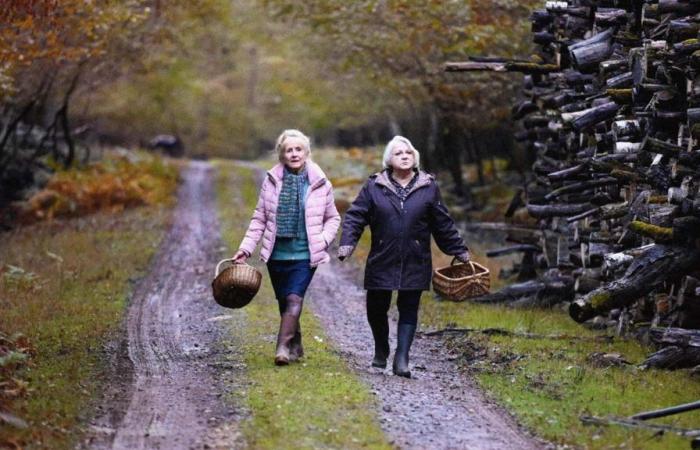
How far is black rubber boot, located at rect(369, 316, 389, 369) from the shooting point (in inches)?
415

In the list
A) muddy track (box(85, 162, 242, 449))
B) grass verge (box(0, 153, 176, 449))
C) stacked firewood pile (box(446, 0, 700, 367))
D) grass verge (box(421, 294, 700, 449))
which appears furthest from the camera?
stacked firewood pile (box(446, 0, 700, 367))

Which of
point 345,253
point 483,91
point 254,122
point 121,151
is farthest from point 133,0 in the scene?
point 254,122

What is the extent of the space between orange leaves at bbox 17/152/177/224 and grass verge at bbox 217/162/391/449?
17230mm

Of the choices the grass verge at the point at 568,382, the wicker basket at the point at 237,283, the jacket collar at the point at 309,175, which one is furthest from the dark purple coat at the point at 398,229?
the grass verge at the point at 568,382

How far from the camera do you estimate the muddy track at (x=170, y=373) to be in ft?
26.6

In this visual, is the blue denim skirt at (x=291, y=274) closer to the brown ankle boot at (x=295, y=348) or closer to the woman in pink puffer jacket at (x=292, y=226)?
the woman in pink puffer jacket at (x=292, y=226)

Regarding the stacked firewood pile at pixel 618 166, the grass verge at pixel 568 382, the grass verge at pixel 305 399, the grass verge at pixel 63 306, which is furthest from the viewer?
the stacked firewood pile at pixel 618 166

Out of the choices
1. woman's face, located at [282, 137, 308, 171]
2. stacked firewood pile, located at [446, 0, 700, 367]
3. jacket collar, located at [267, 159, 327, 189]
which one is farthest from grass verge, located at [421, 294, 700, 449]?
woman's face, located at [282, 137, 308, 171]

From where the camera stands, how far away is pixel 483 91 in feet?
79.9

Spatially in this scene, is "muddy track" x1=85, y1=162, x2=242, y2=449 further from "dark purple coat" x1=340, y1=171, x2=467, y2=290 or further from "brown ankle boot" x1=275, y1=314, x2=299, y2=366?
"dark purple coat" x1=340, y1=171, x2=467, y2=290

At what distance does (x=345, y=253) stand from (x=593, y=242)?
5.31 metres

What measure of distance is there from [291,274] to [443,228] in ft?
5.10

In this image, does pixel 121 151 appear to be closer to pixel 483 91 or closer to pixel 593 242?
pixel 483 91

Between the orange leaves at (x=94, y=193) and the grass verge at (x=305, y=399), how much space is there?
1723 cm
